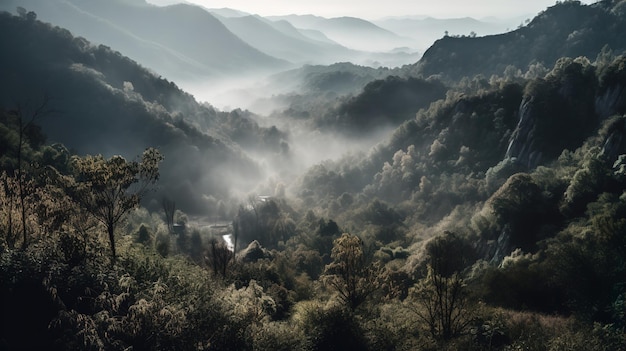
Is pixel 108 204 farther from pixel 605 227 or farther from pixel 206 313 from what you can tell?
pixel 605 227

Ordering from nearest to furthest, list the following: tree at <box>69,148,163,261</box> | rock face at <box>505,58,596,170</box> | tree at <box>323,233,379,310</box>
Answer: tree at <box>69,148,163,261</box> → tree at <box>323,233,379,310</box> → rock face at <box>505,58,596,170</box>

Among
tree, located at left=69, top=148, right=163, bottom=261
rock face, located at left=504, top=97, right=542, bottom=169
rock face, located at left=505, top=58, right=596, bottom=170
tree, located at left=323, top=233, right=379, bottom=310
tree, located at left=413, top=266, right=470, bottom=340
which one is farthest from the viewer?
rock face, located at left=504, top=97, right=542, bottom=169

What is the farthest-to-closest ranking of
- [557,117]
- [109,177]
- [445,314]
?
[557,117] < [445,314] < [109,177]

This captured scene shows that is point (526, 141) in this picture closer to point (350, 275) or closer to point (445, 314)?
point (350, 275)

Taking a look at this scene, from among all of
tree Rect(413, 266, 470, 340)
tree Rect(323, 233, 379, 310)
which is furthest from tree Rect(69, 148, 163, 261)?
tree Rect(413, 266, 470, 340)

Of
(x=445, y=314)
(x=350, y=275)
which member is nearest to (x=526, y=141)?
(x=350, y=275)

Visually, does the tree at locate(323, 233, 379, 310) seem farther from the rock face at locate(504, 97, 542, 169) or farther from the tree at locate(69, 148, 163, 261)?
the rock face at locate(504, 97, 542, 169)

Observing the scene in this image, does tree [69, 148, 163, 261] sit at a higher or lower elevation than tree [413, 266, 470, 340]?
higher

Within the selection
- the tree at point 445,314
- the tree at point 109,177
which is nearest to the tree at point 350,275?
the tree at point 445,314

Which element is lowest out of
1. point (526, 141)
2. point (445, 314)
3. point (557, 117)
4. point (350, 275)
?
point (445, 314)
